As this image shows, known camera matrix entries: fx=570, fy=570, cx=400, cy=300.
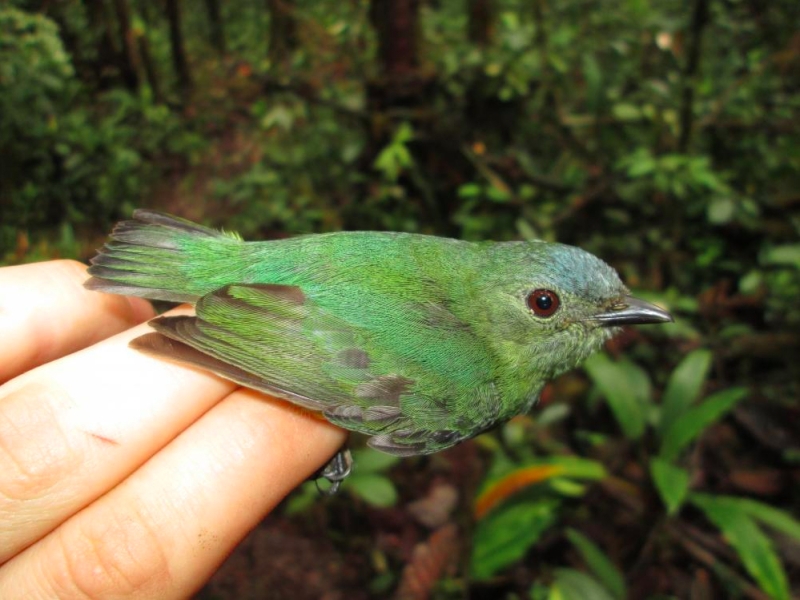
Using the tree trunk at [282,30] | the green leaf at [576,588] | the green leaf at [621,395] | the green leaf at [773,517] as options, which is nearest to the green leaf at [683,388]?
the green leaf at [621,395]

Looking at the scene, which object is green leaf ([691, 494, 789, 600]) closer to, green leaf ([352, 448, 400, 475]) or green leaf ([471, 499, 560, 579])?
green leaf ([471, 499, 560, 579])

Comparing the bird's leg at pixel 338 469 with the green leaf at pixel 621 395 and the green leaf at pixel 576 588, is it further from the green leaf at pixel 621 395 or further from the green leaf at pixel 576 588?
the green leaf at pixel 621 395

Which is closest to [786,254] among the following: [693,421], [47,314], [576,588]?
[693,421]

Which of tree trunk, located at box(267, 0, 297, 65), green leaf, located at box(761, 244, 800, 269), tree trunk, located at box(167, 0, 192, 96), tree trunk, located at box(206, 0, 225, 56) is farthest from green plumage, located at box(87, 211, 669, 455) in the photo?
tree trunk, located at box(206, 0, 225, 56)

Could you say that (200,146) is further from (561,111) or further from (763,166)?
(763,166)

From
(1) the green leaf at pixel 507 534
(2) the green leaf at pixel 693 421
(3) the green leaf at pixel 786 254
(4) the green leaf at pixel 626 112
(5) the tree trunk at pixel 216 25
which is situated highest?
(5) the tree trunk at pixel 216 25

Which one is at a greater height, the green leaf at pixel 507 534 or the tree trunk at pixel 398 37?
the tree trunk at pixel 398 37

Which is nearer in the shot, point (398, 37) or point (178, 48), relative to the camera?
point (398, 37)

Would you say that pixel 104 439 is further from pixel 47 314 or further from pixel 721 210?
pixel 721 210
